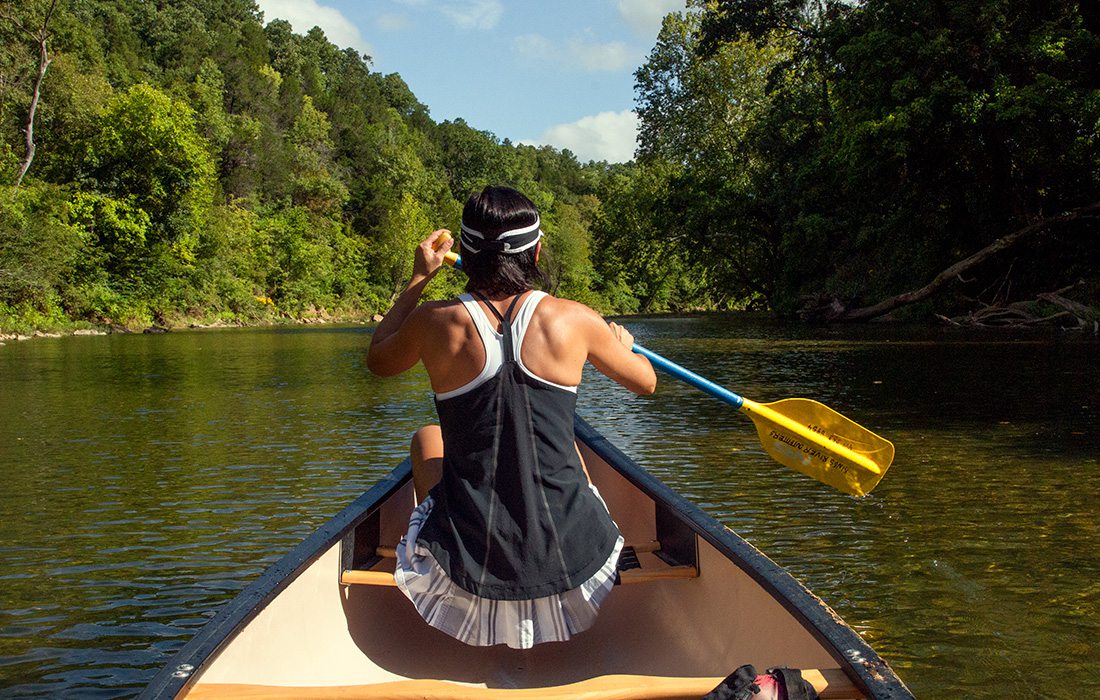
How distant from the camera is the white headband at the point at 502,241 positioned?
8.55 ft

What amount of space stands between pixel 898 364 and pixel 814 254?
714 inches

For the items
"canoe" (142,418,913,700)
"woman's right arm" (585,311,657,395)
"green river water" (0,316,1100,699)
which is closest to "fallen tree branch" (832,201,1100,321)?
"green river water" (0,316,1100,699)

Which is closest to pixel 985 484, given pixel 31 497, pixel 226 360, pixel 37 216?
pixel 31 497

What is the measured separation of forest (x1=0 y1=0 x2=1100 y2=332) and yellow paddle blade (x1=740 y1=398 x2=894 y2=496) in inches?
52.4

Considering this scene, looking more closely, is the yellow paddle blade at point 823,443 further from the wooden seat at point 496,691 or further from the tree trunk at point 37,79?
the tree trunk at point 37,79

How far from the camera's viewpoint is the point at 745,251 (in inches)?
1518

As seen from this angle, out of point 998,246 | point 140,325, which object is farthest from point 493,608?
point 140,325

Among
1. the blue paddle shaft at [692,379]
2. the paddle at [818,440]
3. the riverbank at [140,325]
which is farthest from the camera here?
the riverbank at [140,325]

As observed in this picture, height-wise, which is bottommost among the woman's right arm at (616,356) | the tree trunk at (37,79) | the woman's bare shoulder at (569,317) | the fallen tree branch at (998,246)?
the woman's right arm at (616,356)

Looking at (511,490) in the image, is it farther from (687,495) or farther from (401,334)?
(687,495)

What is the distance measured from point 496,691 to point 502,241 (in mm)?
1086

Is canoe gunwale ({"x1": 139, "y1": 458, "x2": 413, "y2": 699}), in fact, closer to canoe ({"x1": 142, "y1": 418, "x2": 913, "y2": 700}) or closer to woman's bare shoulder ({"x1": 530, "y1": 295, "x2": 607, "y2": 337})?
canoe ({"x1": 142, "y1": 418, "x2": 913, "y2": 700})

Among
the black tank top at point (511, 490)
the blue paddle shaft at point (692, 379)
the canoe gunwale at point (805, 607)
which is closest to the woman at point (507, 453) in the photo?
the black tank top at point (511, 490)

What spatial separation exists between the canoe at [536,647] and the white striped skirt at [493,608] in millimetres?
230
